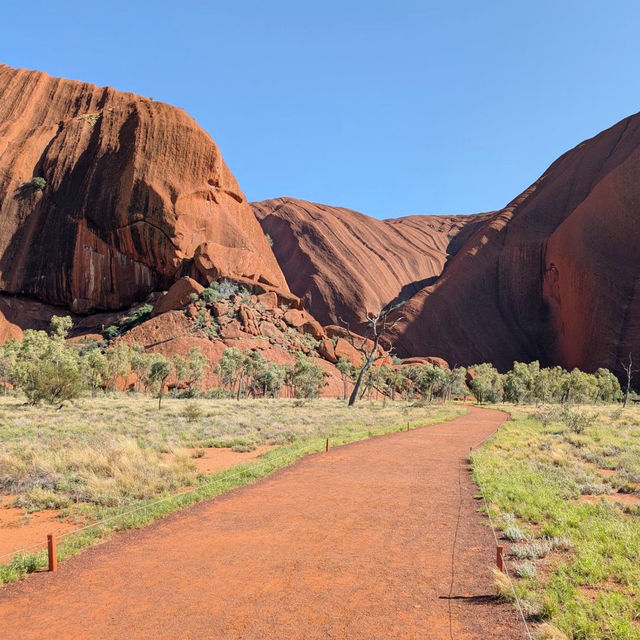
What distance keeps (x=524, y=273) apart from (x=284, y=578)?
10853 cm

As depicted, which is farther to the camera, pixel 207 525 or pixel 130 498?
pixel 130 498

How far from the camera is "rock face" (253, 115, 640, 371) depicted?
→ 85625 mm

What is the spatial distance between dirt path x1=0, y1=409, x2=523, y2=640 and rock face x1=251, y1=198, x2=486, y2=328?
100717mm

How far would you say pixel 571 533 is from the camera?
7762mm

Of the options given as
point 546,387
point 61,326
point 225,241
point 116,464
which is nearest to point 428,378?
point 546,387

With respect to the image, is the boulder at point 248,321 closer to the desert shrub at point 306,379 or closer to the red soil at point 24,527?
the desert shrub at point 306,379

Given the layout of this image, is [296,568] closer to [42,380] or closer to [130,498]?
[130,498]

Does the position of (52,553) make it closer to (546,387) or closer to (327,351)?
(327,351)

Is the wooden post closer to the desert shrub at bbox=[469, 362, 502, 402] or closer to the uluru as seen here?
the uluru

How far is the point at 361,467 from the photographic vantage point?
14164mm

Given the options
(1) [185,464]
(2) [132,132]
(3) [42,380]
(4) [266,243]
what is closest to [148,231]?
(2) [132,132]

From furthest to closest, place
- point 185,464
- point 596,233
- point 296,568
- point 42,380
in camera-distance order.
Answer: point 596,233
point 42,380
point 185,464
point 296,568

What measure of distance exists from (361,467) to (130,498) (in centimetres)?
655

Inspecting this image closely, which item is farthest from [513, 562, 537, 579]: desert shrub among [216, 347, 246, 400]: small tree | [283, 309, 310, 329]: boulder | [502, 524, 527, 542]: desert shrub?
[283, 309, 310, 329]: boulder
